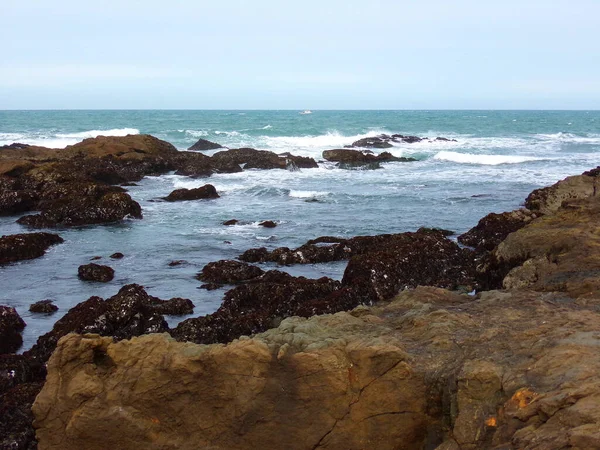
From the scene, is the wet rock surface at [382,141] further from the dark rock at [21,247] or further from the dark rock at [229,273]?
the dark rock at [229,273]

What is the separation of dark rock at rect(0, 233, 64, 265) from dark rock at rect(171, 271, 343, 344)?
641 cm

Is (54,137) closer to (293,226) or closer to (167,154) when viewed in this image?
(167,154)

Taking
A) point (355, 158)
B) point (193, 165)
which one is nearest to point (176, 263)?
point (193, 165)

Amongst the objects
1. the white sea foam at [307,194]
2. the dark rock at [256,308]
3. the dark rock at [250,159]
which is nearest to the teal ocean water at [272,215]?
the white sea foam at [307,194]

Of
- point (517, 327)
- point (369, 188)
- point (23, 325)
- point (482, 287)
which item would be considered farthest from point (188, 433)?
point (369, 188)

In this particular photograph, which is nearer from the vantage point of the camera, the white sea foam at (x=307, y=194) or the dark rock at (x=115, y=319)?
the dark rock at (x=115, y=319)

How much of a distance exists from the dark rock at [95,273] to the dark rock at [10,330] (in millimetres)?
2877

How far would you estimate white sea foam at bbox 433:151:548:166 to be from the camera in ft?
133

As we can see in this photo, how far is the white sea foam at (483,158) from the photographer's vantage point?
4062 cm

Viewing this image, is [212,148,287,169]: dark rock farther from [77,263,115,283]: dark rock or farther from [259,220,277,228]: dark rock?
[77,263,115,283]: dark rock

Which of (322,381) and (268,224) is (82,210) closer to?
(268,224)

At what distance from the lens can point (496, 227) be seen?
49.8 ft

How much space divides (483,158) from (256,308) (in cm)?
3438

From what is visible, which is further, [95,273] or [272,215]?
[272,215]
